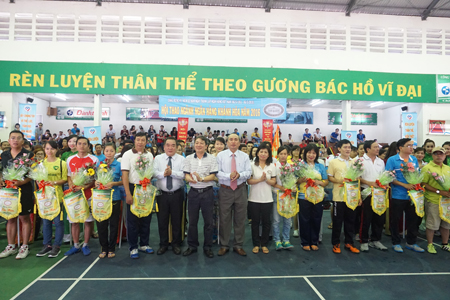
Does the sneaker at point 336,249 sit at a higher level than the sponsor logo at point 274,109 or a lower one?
lower

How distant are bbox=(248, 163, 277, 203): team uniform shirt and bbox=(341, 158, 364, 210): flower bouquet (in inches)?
39.8

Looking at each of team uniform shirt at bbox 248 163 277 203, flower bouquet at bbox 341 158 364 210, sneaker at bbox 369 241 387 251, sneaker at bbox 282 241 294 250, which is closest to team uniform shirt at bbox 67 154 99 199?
team uniform shirt at bbox 248 163 277 203

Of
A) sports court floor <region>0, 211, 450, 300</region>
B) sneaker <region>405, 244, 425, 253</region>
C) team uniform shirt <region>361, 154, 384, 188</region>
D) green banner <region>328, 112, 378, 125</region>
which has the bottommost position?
sports court floor <region>0, 211, 450, 300</region>

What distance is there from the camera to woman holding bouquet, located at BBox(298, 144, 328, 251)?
11.7 feet

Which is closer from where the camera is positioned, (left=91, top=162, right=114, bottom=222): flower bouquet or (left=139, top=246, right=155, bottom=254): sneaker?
(left=91, top=162, right=114, bottom=222): flower bouquet

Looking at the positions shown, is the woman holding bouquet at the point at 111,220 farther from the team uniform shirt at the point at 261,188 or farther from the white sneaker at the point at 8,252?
A: the team uniform shirt at the point at 261,188

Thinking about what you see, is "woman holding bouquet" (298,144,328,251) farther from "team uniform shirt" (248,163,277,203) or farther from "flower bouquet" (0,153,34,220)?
"flower bouquet" (0,153,34,220)

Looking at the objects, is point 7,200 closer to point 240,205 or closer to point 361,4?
point 240,205

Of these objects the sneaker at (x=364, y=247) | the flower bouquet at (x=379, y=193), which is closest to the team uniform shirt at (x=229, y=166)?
the flower bouquet at (x=379, y=193)

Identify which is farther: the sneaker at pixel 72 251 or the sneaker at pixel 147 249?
the sneaker at pixel 147 249

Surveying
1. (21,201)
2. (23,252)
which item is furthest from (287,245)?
(21,201)

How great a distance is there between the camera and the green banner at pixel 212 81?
9.21 meters

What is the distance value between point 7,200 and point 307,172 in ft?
13.3

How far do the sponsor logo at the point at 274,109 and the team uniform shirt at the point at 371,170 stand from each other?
6.06 m
